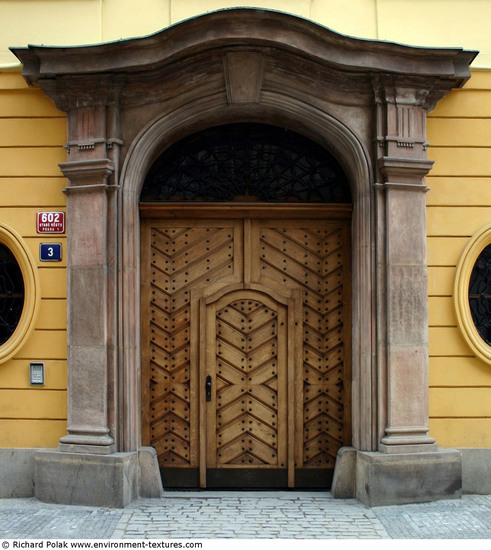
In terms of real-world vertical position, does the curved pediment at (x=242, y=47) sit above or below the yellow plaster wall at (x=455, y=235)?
above

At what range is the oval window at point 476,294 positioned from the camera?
252 inches

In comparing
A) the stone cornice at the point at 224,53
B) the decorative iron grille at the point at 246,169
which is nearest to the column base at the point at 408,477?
the decorative iron grille at the point at 246,169

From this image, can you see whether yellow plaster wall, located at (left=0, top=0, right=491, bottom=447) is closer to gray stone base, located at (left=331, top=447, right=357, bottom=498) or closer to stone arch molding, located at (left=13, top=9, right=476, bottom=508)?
stone arch molding, located at (left=13, top=9, right=476, bottom=508)

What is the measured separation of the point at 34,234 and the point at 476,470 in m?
4.96

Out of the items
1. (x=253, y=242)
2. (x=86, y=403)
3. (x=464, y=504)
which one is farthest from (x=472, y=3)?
(x=86, y=403)

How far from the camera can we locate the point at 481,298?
657 cm

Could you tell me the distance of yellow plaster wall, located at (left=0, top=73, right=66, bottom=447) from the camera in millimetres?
6414

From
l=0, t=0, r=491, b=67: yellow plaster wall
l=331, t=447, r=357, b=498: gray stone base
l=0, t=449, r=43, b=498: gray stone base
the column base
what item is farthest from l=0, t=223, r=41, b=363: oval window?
the column base

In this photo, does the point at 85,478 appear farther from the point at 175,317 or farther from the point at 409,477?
the point at 409,477

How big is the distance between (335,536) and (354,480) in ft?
3.72

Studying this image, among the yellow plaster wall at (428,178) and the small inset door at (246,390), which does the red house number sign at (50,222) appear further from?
the small inset door at (246,390)

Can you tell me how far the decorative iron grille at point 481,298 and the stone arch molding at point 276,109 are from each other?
640mm

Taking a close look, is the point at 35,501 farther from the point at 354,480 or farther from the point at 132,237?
the point at 354,480

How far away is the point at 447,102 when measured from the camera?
21.5 ft
